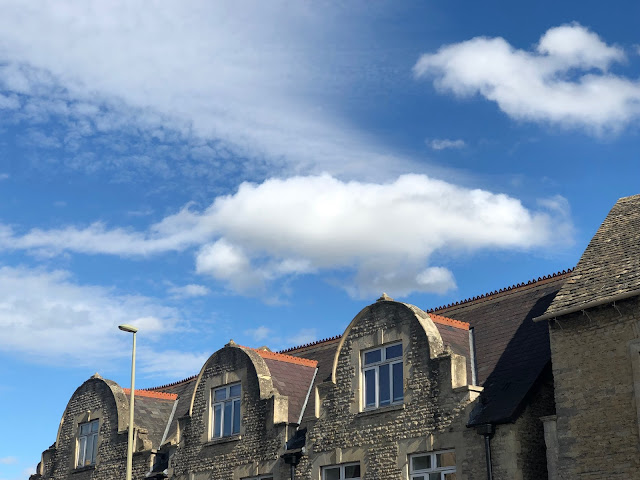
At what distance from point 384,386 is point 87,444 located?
44.9ft

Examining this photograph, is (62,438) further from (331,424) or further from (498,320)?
(498,320)

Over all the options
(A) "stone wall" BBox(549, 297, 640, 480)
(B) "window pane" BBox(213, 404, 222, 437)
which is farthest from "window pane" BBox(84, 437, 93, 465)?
(A) "stone wall" BBox(549, 297, 640, 480)

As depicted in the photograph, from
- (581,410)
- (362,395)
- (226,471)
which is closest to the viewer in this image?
(581,410)

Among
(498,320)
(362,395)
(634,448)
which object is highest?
(498,320)

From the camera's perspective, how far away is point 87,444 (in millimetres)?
31734

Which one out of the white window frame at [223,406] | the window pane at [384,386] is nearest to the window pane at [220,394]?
the white window frame at [223,406]

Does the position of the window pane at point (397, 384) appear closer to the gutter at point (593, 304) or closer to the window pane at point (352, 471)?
the window pane at point (352, 471)

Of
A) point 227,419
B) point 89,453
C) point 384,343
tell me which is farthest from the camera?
point 89,453

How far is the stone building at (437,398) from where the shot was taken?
18312 millimetres

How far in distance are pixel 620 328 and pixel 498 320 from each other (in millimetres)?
5832

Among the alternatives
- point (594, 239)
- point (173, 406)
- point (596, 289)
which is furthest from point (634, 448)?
point (173, 406)

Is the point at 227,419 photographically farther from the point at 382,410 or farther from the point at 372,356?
the point at 382,410

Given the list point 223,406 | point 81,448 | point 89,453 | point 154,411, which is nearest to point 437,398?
point 223,406

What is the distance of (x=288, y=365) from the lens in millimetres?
27531
